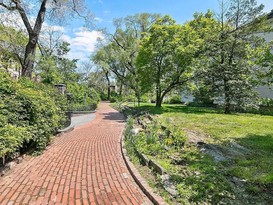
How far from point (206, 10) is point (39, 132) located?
1698 cm

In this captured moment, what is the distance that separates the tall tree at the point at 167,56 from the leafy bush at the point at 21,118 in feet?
33.7

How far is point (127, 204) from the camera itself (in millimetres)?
3129

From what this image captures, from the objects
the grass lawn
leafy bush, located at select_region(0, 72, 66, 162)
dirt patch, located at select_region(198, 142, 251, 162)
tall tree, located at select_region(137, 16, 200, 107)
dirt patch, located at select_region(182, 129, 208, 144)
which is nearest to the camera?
the grass lawn

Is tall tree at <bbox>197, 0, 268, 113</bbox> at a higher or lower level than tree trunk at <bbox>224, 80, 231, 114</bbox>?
higher

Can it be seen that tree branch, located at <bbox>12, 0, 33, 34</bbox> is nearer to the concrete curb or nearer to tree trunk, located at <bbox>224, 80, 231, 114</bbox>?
the concrete curb

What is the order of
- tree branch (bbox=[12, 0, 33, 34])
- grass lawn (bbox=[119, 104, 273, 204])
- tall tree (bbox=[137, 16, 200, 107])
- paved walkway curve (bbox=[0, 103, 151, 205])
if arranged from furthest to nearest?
tall tree (bbox=[137, 16, 200, 107]) → tree branch (bbox=[12, 0, 33, 34]) → paved walkway curve (bbox=[0, 103, 151, 205]) → grass lawn (bbox=[119, 104, 273, 204])

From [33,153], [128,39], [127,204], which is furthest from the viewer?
[128,39]

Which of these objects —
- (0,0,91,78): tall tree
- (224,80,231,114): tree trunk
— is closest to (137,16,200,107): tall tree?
(224,80,231,114): tree trunk

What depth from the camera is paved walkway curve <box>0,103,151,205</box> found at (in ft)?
10.6

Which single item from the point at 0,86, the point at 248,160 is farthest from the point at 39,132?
the point at 248,160

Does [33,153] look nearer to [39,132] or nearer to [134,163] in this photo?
[39,132]

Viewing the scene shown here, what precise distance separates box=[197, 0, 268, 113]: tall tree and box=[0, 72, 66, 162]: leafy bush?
1119 centimetres

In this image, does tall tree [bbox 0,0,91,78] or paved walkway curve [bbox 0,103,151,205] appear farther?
tall tree [bbox 0,0,91,78]

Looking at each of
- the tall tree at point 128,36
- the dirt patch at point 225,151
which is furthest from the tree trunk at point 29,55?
the tall tree at point 128,36
